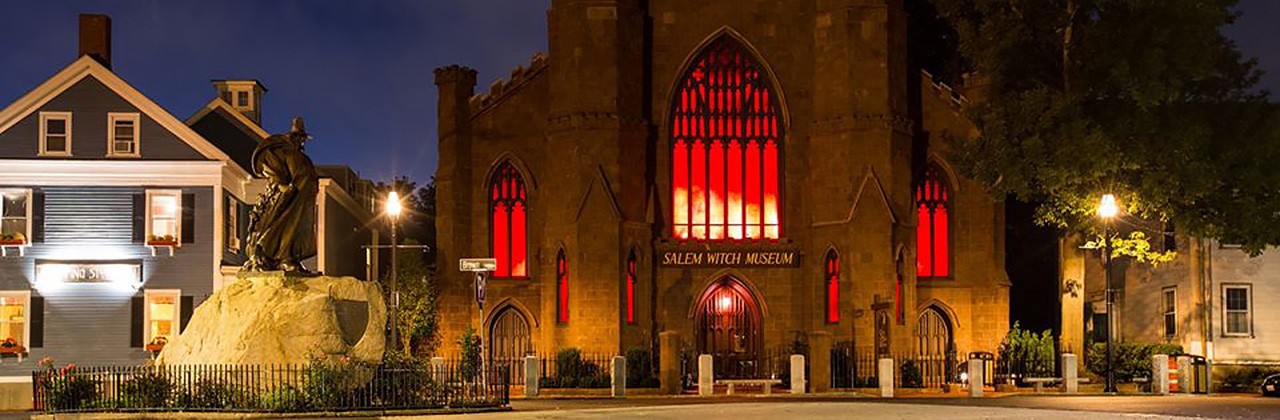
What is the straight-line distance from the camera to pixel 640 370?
4478 centimetres

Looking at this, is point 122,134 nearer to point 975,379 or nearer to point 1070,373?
point 975,379

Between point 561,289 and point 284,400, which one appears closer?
point 284,400

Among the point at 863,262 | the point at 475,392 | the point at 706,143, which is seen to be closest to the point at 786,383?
the point at 863,262

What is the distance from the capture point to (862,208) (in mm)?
47094

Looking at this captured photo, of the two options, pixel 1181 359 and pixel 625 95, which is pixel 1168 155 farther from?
pixel 625 95

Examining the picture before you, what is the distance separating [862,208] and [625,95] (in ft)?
24.7

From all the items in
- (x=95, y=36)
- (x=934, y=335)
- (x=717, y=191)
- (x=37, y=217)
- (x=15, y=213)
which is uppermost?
(x=95, y=36)

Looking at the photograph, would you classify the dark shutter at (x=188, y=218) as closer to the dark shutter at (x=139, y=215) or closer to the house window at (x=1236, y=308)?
the dark shutter at (x=139, y=215)

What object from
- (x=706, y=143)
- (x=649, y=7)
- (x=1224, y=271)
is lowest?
(x=1224, y=271)

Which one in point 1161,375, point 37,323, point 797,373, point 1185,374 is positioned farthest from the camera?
point 37,323

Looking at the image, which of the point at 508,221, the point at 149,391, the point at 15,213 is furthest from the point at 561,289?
the point at 149,391

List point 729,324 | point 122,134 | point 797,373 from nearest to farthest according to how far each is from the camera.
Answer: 1. point 797,373
2. point 122,134
3. point 729,324

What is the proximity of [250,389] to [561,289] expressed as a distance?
22625 millimetres

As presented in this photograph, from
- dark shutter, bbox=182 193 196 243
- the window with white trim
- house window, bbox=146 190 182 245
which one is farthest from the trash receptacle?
house window, bbox=146 190 182 245
